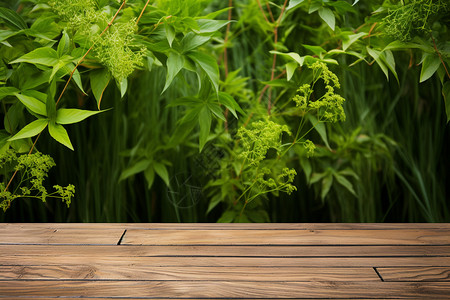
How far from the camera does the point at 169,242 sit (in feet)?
3.44

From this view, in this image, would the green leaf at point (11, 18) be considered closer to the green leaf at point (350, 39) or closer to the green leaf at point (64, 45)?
the green leaf at point (64, 45)

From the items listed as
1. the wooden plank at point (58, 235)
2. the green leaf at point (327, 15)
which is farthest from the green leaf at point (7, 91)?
the green leaf at point (327, 15)

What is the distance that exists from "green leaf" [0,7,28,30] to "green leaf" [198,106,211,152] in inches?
19.6

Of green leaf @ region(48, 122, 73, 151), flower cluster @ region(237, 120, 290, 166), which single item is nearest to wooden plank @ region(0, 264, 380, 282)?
green leaf @ region(48, 122, 73, 151)

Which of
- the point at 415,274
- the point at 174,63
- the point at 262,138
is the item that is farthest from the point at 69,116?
the point at 415,274

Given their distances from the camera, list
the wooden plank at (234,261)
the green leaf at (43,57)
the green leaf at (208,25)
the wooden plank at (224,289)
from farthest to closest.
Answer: the green leaf at (208,25) < the green leaf at (43,57) < the wooden plank at (234,261) < the wooden plank at (224,289)

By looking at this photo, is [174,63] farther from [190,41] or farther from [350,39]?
[350,39]

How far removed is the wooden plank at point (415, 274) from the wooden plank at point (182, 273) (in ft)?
0.08

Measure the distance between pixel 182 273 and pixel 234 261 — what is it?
0.39 feet

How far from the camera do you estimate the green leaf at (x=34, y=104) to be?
3.53ft

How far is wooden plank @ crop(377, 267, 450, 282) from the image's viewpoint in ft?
2.84

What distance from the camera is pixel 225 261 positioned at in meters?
0.94

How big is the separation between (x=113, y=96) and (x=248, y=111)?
421 millimetres

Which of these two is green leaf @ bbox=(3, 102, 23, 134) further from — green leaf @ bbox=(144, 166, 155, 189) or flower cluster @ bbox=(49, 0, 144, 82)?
green leaf @ bbox=(144, 166, 155, 189)
